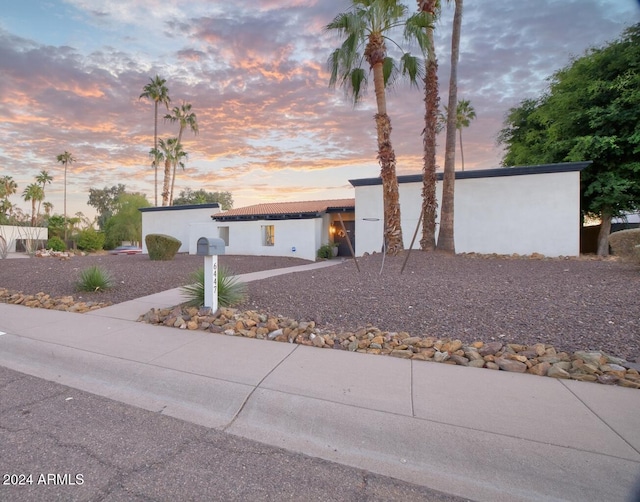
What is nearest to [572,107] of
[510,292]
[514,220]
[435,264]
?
[514,220]

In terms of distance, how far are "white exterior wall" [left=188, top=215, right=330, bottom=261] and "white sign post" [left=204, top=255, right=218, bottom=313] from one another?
13.3 meters

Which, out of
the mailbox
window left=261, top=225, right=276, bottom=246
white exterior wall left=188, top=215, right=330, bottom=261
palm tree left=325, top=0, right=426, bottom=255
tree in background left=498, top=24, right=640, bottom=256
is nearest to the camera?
the mailbox

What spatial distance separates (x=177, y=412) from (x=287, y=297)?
4185 mm

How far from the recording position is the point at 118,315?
22.4 feet

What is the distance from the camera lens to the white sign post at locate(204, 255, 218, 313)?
245 inches

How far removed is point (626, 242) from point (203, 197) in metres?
52.3

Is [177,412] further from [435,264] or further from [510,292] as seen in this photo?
[435,264]

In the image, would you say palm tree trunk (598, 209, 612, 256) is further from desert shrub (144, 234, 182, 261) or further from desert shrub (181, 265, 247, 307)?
desert shrub (144, 234, 182, 261)

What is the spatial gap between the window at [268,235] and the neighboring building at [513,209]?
23.3ft

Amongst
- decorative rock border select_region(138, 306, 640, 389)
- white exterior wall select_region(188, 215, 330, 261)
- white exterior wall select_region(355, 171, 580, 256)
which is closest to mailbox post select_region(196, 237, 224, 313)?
decorative rock border select_region(138, 306, 640, 389)

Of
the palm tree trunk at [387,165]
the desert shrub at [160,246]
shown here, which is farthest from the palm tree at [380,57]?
the desert shrub at [160,246]

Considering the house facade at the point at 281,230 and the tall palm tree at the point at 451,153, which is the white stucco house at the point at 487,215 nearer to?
the house facade at the point at 281,230

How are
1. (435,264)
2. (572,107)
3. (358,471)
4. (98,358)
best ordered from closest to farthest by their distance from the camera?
1. (358,471)
2. (98,358)
3. (435,264)
4. (572,107)

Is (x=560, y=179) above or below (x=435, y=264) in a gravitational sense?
above
